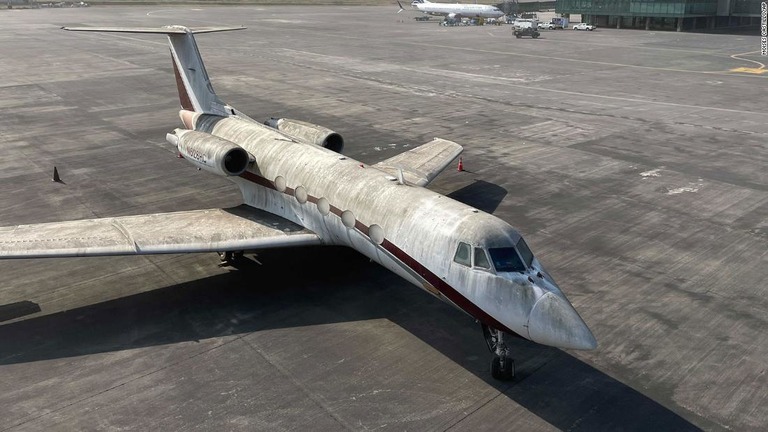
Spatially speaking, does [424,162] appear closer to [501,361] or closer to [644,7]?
[501,361]

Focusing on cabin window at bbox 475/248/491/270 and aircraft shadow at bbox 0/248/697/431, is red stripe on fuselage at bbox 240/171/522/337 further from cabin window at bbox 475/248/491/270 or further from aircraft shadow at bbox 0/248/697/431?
aircraft shadow at bbox 0/248/697/431

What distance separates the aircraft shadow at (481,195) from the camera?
21.9 meters

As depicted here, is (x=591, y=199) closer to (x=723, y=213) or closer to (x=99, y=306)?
(x=723, y=213)

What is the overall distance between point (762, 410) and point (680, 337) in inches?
102

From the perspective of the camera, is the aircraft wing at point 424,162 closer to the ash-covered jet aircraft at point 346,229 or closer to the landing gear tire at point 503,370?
the ash-covered jet aircraft at point 346,229

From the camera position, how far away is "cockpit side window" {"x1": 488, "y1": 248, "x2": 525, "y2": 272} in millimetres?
11711

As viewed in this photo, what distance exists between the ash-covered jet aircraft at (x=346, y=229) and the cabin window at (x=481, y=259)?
2cm

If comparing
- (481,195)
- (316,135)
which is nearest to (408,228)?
(316,135)

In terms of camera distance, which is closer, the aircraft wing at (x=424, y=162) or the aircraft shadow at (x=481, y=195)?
the aircraft wing at (x=424, y=162)

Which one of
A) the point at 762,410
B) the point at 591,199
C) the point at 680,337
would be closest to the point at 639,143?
the point at 591,199

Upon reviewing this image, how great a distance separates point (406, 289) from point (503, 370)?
4.40m

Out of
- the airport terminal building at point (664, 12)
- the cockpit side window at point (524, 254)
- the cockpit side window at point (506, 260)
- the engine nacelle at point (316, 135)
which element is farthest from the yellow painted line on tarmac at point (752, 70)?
the cockpit side window at point (506, 260)

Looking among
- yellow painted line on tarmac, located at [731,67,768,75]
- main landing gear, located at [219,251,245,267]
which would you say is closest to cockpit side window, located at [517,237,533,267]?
main landing gear, located at [219,251,245,267]

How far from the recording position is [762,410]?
448 inches
